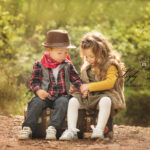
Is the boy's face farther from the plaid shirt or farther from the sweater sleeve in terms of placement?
the sweater sleeve

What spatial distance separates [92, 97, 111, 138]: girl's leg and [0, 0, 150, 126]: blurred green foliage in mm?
586

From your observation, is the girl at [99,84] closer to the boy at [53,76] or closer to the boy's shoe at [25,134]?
the boy at [53,76]

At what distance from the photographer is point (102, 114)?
3.75 metres

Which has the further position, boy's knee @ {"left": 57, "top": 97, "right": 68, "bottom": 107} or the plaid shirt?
the plaid shirt

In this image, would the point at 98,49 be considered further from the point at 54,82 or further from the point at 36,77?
the point at 36,77

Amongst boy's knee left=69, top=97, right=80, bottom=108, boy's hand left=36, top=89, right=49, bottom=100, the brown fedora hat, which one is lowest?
boy's knee left=69, top=97, right=80, bottom=108

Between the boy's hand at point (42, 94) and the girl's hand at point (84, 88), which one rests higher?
the girl's hand at point (84, 88)

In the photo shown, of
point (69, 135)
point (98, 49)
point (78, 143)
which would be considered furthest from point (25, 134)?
point (98, 49)

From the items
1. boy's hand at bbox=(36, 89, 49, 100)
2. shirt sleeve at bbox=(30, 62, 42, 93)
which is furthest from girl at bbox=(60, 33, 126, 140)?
shirt sleeve at bbox=(30, 62, 42, 93)

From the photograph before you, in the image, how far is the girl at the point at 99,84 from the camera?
378 cm

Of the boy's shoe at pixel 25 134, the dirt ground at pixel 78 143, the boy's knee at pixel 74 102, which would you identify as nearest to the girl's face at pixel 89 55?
the boy's knee at pixel 74 102

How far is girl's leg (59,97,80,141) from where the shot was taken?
3.73 meters

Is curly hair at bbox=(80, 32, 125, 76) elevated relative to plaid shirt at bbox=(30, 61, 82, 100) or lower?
elevated

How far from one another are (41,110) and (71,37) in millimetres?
4624
